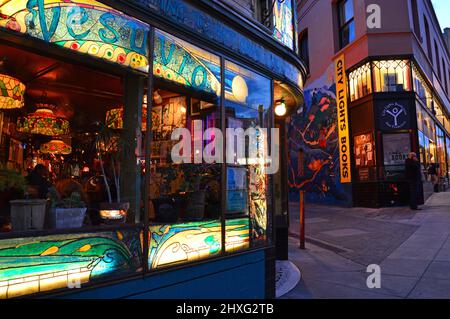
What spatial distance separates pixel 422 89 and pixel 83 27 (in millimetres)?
16358

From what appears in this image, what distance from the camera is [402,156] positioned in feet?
45.2

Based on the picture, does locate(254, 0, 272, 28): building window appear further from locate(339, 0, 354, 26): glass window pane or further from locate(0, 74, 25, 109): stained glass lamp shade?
locate(339, 0, 354, 26): glass window pane

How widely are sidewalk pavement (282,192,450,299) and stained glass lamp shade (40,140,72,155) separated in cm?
445

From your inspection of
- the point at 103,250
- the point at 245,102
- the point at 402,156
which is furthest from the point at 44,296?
the point at 402,156

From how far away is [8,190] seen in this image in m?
3.08

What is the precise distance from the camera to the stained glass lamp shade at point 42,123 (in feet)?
19.2

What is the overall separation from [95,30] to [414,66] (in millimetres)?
14610

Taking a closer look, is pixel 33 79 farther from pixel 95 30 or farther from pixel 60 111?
pixel 95 30

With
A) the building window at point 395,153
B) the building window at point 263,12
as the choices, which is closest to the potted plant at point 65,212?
the building window at point 263,12

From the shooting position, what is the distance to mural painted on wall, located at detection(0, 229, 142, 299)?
8.50ft

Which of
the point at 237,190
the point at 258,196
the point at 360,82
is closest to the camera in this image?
the point at 237,190

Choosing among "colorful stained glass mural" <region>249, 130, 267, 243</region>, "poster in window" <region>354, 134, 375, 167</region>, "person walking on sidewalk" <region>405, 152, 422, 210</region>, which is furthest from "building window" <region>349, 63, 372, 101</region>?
"colorful stained glass mural" <region>249, 130, 267, 243</region>

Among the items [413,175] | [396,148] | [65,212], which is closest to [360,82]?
[396,148]

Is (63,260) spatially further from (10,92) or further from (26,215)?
(10,92)
